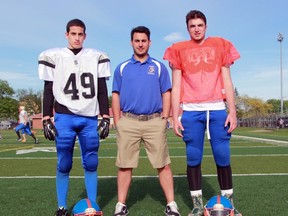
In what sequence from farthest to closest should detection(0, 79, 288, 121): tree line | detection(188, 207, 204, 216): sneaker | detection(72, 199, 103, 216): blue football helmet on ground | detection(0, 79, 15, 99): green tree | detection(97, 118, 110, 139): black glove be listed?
1. detection(0, 79, 15, 99): green tree
2. detection(0, 79, 288, 121): tree line
3. detection(97, 118, 110, 139): black glove
4. detection(188, 207, 204, 216): sneaker
5. detection(72, 199, 103, 216): blue football helmet on ground

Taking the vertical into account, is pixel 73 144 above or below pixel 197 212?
above

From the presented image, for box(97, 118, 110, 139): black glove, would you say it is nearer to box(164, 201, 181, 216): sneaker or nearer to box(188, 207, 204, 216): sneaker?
box(164, 201, 181, 216): sneaker

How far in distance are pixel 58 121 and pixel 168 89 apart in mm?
1210

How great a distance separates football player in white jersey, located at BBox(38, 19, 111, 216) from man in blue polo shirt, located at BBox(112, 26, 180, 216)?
10.3 inches

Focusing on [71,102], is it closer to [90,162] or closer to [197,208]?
[90,162]

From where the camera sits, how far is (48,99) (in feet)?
13.3

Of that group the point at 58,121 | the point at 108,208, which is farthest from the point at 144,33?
the point at 108,208

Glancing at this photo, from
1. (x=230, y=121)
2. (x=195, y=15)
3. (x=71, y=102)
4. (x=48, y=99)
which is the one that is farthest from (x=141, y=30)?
(x=230, y=121)

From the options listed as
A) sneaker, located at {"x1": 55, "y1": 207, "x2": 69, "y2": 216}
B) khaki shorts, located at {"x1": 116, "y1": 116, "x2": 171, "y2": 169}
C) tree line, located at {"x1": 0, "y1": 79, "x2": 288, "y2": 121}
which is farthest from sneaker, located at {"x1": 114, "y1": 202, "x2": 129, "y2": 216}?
tree line, located at {"x1": 0, "y1": 79, "x2": 288, "y2": 121}

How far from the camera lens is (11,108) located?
291ft

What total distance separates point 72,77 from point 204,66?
4.46 ft

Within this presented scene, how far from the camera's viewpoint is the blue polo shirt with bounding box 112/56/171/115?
4098mm

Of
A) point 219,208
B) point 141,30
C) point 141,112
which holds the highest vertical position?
point 141,30

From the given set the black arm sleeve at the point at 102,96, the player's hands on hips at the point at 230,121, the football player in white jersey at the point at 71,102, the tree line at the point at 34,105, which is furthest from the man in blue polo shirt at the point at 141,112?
the tree line at the point at 34,105
